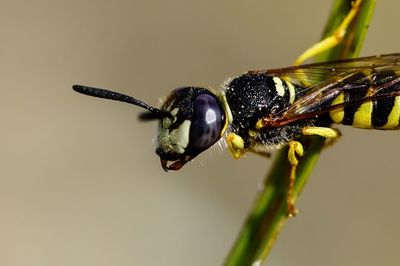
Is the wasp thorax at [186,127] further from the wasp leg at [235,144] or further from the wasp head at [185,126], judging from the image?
the wasp leg at [235,144]

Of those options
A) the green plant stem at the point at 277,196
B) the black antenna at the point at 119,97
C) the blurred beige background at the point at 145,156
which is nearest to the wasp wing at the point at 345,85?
the green plant stem at the point at 277,196

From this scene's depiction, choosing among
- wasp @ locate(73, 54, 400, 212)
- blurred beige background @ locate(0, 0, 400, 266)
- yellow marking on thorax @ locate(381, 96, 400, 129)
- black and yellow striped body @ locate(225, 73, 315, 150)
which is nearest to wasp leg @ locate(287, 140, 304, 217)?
wasp @ locate(73, 54, 400, 212)

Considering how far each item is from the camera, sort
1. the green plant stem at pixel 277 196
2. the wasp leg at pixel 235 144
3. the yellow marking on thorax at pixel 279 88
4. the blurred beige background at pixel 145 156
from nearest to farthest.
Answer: the green plant stem at pixel 277 196 → the wasp leg at pixel 235 144 → the yellow marking on thorax at pixel 279 88 → the blurred beige background at pixel 145 156

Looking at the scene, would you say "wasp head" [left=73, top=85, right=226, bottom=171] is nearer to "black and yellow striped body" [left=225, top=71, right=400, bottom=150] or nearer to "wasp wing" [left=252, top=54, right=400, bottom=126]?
"black and yellow striped body" [left=225, top=71, right=400, bottom=150]

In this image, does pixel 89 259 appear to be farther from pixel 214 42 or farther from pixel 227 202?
pixel 214 42

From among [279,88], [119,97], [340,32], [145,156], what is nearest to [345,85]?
[279,88]

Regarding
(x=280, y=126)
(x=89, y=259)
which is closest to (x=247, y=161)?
(x=89, y=259)
